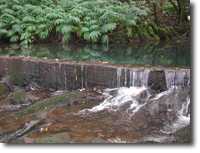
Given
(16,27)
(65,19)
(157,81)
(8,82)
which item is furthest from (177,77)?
(16,27)

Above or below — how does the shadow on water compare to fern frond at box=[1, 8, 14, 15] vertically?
below

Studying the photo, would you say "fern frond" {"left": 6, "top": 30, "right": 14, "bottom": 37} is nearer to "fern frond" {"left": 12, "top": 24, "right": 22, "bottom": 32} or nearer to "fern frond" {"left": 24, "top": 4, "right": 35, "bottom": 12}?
"fern frond" {"left": 12, "top": 24, "right": 22, "bottom": 32}

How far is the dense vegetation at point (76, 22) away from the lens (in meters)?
11.1

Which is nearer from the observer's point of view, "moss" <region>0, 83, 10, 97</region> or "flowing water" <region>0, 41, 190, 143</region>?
"flowing water" <region>0, 41, 190, 143</region>

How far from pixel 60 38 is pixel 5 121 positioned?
9.89 m

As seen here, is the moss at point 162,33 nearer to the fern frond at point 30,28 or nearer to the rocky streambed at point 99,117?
the fern frond at point 30,28

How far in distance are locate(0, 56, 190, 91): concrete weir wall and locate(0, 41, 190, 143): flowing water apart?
0.02m

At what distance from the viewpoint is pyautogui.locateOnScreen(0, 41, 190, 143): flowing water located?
2803 mm

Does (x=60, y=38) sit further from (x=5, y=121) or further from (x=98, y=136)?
(x=98, y=136)

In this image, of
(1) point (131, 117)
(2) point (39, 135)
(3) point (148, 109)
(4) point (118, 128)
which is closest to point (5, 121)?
(2) point (39, 135)

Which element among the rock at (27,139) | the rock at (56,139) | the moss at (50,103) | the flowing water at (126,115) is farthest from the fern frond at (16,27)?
the rock at (56,139)

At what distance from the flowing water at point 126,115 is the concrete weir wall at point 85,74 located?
0.08 feet

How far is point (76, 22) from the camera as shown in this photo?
11055mm

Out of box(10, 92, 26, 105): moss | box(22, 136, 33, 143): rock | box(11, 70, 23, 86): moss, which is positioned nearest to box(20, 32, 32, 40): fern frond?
box(11, 70, 23, 86): moss
